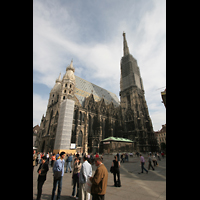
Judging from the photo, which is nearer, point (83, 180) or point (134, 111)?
point (83, 180)

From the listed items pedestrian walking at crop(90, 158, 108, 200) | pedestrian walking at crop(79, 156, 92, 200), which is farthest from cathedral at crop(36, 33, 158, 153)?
pedestrian walking at crop(90, 158, 108, 200)

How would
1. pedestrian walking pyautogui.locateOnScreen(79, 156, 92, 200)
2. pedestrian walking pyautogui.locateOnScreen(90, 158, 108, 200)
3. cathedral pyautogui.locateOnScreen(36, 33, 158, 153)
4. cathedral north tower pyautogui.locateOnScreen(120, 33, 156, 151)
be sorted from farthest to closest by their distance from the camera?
cathedral north tower pyautogui.locateOnScreen(120, 33, 156, 151) → cathedral pyautogui.locateOnScreen(36, 33, 158, 153) → pedestrian walking pyautogui.locateOnScreen(79, 156, 92, 200) → pedestrian walking pyautogui.locateOnScreen(90, 158, 108, 200)

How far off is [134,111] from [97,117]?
1500cm

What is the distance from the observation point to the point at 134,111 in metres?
43.8

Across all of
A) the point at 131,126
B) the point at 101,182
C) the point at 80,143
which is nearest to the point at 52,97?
the point at 80,143

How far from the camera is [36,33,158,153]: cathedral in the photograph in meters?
31.2

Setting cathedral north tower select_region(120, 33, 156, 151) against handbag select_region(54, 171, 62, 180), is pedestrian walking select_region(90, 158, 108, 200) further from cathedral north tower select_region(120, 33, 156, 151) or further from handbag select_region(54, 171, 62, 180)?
cathedral north tower select_region(120, 33, 156, 151)

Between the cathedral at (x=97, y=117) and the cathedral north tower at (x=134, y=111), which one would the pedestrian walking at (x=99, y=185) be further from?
the cathedral north tower at (x=134, y=111)

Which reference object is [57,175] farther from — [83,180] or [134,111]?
[134,111]

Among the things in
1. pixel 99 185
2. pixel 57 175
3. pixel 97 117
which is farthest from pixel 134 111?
pixel 99 185

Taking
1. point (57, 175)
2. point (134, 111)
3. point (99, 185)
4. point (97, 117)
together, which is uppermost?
point (134, 111)

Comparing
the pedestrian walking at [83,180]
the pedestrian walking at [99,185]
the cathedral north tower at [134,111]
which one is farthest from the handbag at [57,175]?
the cathedral north tower at [134,111]
